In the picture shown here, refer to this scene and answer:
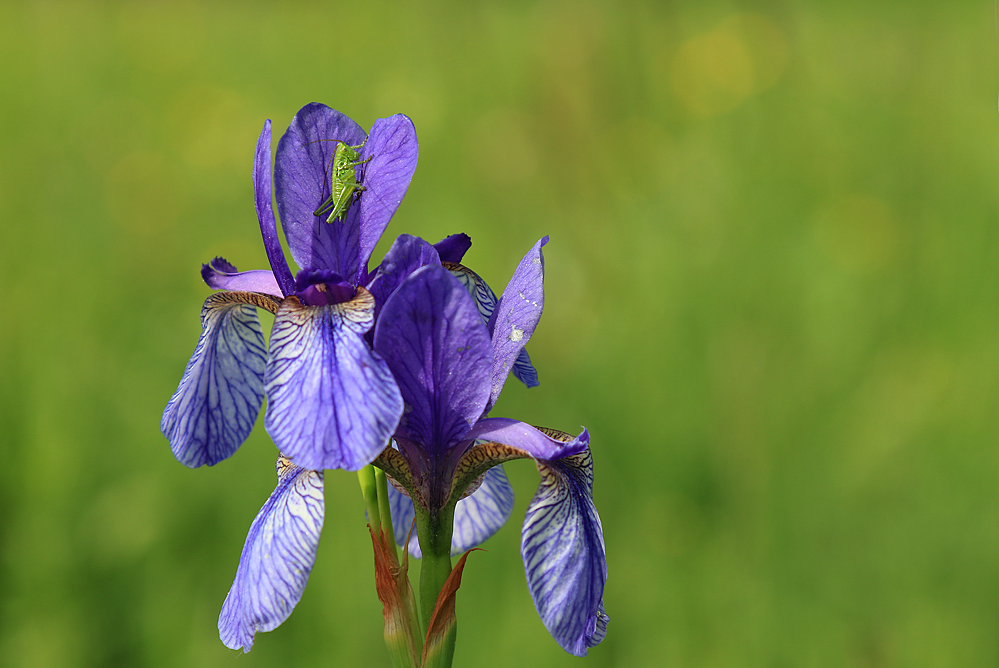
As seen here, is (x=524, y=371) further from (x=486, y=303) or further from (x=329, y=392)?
(x=329, y=392)

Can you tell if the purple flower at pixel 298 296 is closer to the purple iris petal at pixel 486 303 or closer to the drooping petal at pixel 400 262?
the drooping petal at pixel 400 262

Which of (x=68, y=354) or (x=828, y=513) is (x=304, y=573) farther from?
(x=68, y=354)

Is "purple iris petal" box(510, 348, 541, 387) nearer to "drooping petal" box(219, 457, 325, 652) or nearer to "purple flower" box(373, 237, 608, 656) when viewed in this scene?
"purple flower" box(373, 237, 608, 656)

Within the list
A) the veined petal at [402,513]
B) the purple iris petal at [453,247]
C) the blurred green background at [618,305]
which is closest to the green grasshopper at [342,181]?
the purple iris petal at [453,247]

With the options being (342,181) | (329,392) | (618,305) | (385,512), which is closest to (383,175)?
(342,181)

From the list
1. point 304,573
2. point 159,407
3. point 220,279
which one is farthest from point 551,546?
point 159,407

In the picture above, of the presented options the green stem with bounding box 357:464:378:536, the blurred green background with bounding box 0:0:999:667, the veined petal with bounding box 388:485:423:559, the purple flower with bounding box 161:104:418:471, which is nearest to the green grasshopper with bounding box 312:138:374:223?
the purple flower with bounding box 161:104:418:471
